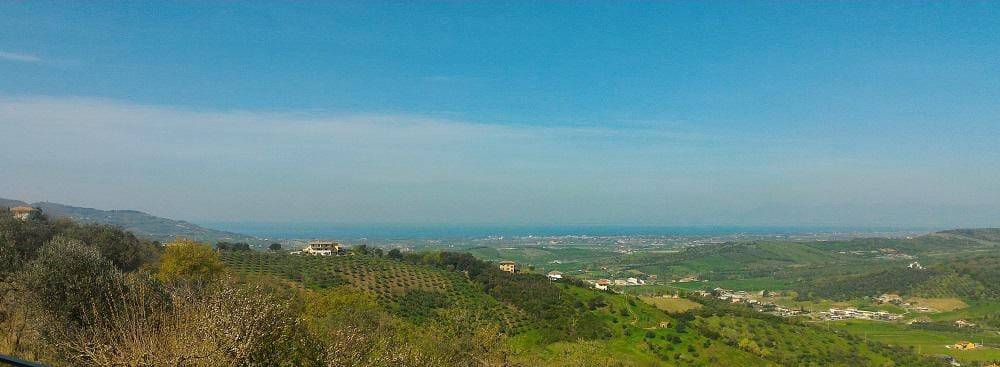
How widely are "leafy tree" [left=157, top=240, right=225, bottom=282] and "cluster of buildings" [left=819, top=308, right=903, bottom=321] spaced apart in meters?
117

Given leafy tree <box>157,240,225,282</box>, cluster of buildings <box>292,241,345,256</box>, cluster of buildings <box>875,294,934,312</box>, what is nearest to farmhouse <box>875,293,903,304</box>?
cluster of buildings <box>875,294,934,312</box>

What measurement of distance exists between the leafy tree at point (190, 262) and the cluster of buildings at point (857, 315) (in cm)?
11710

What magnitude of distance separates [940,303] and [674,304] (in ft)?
248

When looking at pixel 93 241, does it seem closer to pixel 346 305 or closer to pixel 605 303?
pixel 346 305

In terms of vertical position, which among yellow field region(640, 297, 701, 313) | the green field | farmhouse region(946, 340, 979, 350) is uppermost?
yellow field region(640, 297, 701, 313)

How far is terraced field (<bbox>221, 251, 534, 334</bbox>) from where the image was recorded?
5738cm

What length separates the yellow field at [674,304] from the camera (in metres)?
90.7

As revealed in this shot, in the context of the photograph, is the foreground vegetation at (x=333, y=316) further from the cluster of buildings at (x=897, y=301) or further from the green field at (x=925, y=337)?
the cluster of buildings at (x=897, y=301)

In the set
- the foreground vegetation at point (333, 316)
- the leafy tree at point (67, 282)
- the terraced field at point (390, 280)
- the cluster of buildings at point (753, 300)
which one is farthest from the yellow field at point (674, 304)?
the leafy tree at point (67, 282)

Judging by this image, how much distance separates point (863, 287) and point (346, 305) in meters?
156

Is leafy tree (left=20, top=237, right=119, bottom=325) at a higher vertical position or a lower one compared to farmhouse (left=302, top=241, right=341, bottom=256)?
higher

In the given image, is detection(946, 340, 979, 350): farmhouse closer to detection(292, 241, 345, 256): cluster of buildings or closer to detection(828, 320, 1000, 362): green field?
detection(828, 320, 1000, 362): green field

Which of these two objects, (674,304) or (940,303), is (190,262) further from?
(940,303)

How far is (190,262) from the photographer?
39812 millimetres
